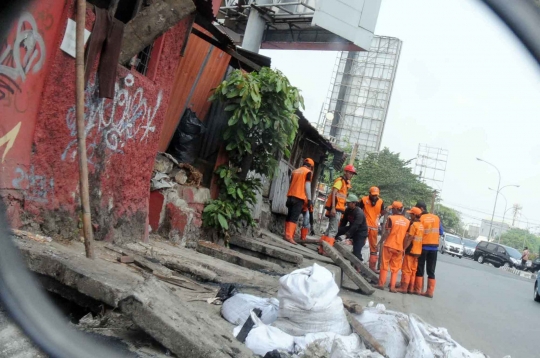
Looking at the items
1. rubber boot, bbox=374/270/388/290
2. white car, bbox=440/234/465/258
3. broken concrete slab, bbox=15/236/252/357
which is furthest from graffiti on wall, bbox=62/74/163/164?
white car, bbox=440/234/465/258

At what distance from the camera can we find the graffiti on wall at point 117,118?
4.57 metres

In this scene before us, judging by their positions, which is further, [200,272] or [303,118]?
[303,118]

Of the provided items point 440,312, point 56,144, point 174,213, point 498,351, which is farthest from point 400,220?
point 56,144

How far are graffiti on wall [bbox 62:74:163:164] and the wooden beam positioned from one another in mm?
326

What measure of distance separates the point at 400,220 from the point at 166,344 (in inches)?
300

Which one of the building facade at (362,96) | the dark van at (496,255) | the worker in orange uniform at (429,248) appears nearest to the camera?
the worker in orange uniform at (429,248)

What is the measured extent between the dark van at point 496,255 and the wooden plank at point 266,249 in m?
28.6

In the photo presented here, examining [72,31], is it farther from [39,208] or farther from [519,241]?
[519,241]

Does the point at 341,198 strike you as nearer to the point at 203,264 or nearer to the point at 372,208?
the point at 372,208

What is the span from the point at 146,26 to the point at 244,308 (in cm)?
310

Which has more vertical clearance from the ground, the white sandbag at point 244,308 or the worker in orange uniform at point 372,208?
the worker in orange uniform at point 372,208

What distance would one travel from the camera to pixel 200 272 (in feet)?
17.6

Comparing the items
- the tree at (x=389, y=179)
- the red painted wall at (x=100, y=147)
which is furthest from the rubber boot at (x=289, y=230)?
the tree at (x=389, y=179)

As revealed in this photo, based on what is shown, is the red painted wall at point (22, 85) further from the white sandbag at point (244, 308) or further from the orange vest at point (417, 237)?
the orange vest at point (417, 237)
